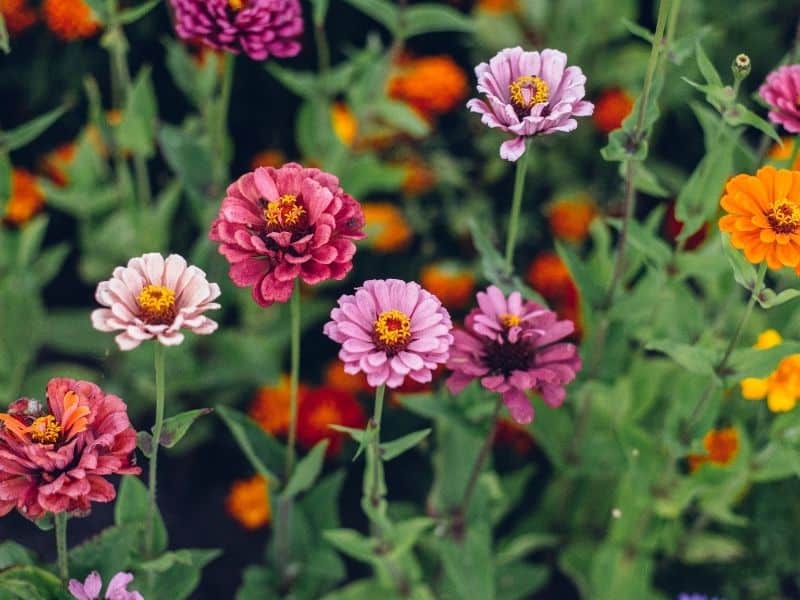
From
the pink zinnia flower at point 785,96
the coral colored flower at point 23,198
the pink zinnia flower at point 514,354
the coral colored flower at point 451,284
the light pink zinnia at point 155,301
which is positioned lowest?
the coral colored flower at point 451,284

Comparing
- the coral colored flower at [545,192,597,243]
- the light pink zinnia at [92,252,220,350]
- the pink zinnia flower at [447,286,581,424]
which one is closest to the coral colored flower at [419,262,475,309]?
the coral colored flower at [545,192,597,243]

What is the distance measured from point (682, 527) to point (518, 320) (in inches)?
30.6

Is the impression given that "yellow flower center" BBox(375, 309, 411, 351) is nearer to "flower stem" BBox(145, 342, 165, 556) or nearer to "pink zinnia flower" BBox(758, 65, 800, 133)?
"flower stem" BBox(145, 342, 165, 556)

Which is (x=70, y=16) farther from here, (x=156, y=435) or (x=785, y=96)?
(x=785, y=96)

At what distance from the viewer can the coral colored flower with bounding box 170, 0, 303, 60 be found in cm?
129

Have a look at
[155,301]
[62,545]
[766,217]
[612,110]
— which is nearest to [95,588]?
[62,545]

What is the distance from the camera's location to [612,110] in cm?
216

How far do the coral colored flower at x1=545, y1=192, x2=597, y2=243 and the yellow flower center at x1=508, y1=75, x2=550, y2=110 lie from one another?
40.8 inches

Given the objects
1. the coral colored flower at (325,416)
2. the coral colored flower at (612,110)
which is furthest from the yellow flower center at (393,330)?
the coral colored flower at (612,110)

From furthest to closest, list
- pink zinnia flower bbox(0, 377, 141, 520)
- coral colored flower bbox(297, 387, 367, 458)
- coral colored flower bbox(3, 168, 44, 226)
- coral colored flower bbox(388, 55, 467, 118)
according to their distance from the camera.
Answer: coral colored flower bbox(388, 55, 467, 118) → coral colored flower bbox(3, 168, 44, 226) → coral colored flower bbox(297, 387, 367, 458) → pink zinnia flower bbox(0, 377, 141, 520)

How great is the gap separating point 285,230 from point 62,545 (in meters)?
0.42

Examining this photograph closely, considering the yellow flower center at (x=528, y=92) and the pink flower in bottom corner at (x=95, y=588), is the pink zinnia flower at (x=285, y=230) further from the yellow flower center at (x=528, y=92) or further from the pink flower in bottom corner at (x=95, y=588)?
the pink flower in bottom corner at (x=95, y=588)

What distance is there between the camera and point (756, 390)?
148 centimetres

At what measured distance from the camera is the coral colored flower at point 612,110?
7.09ft
